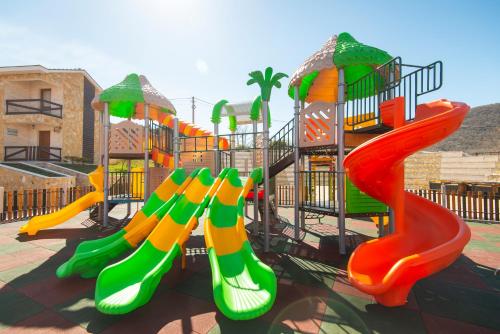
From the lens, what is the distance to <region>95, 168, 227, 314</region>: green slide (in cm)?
336

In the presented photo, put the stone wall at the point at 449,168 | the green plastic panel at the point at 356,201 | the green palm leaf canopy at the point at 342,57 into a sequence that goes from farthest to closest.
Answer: the stone wall at the point at 449,168 < the green plastic panel at the point at 356,201 < the green palm leaf canopy at the point at 342,57

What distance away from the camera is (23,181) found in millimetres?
14398

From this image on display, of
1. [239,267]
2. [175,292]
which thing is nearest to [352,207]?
[239,267]

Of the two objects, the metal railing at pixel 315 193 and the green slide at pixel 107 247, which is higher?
the metal railing at pixel 315 193

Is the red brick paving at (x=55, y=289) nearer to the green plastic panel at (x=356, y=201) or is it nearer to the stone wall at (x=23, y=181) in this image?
the green plastic panel at (x=356, y=201)

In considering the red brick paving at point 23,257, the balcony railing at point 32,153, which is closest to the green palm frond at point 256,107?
the red brick paving at point 23,257

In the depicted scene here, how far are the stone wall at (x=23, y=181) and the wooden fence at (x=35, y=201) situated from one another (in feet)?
6.46

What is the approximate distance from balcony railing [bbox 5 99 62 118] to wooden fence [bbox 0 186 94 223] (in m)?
11.3

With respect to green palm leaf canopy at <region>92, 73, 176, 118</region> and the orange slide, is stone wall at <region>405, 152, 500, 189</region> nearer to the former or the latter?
the orange slide

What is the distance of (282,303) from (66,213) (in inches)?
319

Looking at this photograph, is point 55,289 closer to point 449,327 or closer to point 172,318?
point 172,318

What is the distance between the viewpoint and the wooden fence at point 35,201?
9820 millimetres

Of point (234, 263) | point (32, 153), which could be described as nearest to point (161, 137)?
point (234, 263)

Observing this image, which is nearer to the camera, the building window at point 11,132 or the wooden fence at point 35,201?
the wooden fence at point 35,201
